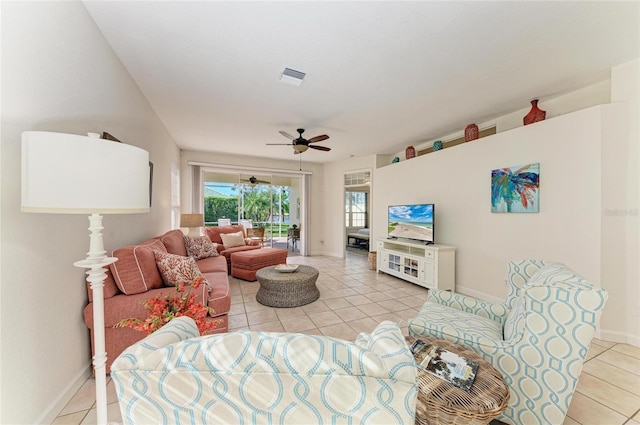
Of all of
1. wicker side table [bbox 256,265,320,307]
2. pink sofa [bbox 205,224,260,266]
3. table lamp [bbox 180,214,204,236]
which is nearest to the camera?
wicker side table [bbox 256,265,320,307]

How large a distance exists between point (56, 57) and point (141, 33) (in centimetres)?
72

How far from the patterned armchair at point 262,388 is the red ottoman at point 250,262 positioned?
12.7 feet

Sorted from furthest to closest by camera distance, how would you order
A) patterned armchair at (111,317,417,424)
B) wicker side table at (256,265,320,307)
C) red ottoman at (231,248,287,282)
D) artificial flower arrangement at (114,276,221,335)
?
red ottoman at (231,248,287,282) < wicker side table at (256,265,320,307) < artificial flower arrangement at (114,276,221,335) < patterned armchair at (111,317,417,424)

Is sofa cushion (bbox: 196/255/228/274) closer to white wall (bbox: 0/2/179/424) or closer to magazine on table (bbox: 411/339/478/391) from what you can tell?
white wall (bbox: 0/2/179/424)

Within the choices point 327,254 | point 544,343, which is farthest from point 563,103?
point 327,254

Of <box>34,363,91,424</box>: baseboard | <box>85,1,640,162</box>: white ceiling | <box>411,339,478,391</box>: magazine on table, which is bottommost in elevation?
<box>34,363,91,424</box>: baseboard

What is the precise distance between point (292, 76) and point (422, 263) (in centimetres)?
329

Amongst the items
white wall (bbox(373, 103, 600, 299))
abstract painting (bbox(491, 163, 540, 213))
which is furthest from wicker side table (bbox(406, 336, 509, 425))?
abstract painting (bbox(491, 163, 540, 213))

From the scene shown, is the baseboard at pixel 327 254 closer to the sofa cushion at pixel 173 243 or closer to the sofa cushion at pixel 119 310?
the sofa cushion at pixel 173 243

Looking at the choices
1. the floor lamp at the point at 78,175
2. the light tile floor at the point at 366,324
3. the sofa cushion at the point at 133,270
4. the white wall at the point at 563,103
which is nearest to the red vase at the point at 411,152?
the white wall at the point at 563,103

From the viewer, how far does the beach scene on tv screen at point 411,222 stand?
408 cm

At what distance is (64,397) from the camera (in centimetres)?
156

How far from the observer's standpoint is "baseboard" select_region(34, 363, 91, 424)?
4.57 feet

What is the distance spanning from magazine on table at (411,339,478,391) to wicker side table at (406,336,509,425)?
0.08 feet
